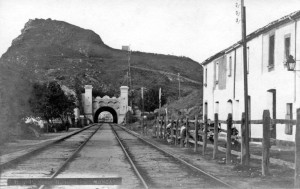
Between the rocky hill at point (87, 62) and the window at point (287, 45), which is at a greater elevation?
the rocky hill at point (87, 62)

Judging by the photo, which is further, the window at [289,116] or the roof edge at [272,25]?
the window at [289,116]

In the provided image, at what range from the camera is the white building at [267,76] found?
18938 mm

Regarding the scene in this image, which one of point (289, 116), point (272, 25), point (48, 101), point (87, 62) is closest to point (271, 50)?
point (272, 25)

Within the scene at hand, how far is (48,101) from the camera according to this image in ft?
133

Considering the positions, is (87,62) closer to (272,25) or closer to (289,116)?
(272,25)

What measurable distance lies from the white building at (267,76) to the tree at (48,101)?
1535 cm

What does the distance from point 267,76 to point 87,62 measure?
435 ft

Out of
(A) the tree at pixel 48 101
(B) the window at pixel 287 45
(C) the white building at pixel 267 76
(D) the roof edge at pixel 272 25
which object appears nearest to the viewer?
(D) the roof edge at pixel 272 25

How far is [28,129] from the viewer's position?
3120 cm

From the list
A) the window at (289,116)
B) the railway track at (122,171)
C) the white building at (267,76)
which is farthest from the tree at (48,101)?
the railway track at (122,171)

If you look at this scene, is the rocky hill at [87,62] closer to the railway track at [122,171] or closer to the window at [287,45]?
the window at [287,45]

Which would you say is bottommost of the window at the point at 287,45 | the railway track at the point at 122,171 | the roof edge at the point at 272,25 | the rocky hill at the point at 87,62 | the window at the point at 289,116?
the railway track at the point at 122,171

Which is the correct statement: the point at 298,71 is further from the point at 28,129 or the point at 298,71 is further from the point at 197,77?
the point at 197,77

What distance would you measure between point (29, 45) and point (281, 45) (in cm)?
15281
